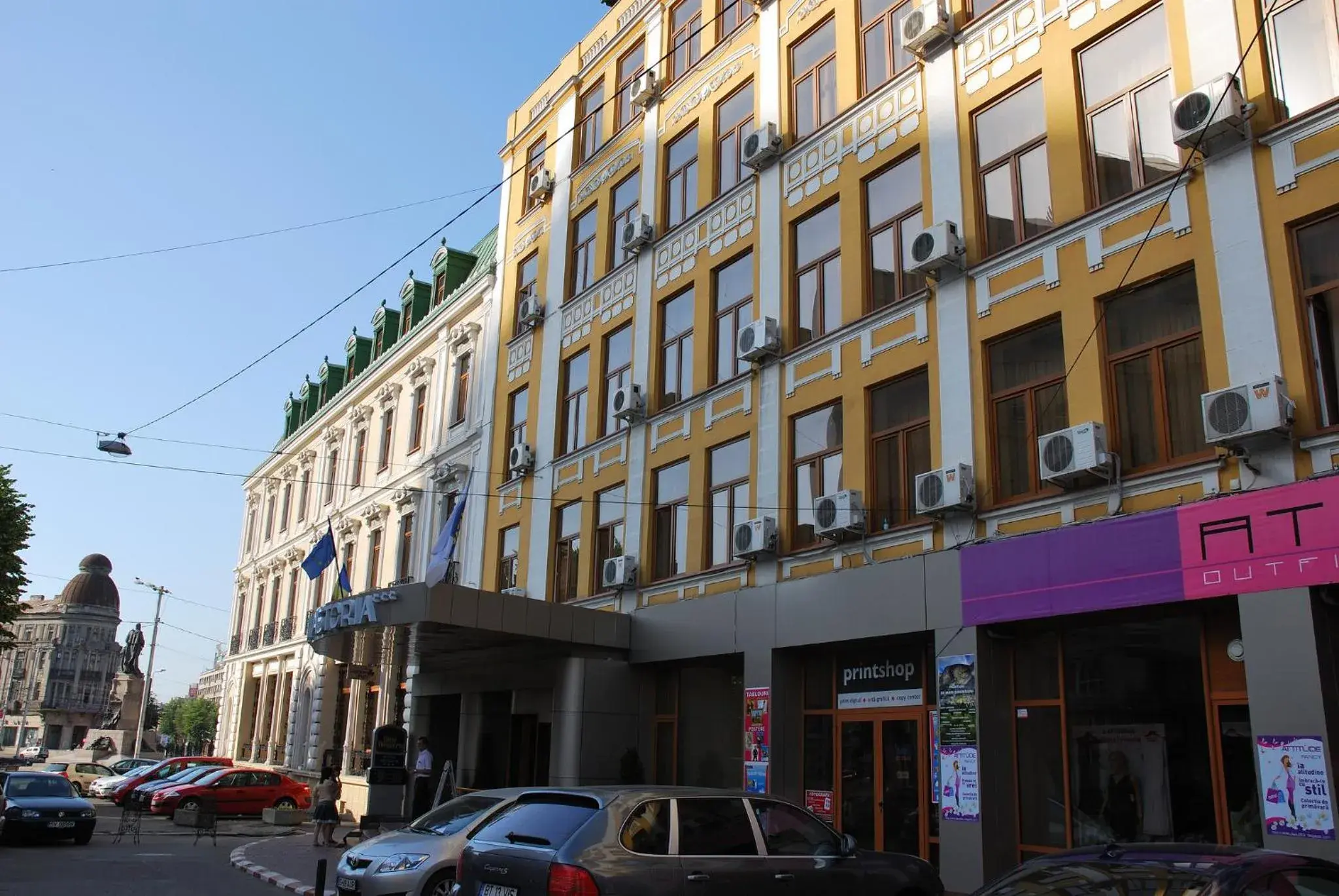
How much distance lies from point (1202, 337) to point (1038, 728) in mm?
5114

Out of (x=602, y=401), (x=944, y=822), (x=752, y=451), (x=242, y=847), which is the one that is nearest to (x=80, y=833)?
(x=242, y=847)

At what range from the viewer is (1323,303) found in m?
11.6

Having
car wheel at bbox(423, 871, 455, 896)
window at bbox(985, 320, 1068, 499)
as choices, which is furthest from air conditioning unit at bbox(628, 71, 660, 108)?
car wheel at bbox(423, 871, 455, 896)

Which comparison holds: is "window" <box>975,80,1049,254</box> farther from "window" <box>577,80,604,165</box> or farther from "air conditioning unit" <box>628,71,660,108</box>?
"window" <box>577,80,604,165</box>

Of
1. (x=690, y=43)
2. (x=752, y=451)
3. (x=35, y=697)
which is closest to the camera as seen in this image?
(x=752, y=451)

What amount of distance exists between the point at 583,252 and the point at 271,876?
15.5 metres

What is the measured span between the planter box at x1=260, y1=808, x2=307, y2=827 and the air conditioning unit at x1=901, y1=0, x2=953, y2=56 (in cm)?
2274

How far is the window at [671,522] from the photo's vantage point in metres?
20.7

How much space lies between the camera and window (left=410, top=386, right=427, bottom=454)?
34.0m

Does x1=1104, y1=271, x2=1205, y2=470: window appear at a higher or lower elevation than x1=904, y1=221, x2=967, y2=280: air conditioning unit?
lower

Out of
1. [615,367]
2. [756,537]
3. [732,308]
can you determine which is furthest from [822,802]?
[615,367]

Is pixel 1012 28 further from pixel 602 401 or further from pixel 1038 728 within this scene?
pixel 602 401

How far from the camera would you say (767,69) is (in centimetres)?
2075

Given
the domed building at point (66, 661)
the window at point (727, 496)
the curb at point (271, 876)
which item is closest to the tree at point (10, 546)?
the curb at point (271, 876)
